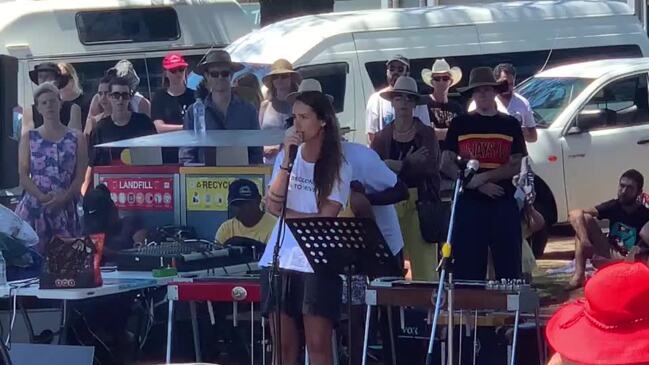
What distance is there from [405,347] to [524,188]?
2518 mm

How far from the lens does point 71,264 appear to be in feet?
23.0

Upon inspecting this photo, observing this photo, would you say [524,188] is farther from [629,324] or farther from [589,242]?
[629,324]

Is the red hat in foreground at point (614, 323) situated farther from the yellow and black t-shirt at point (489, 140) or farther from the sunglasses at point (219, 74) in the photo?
the sunglasses at point (219, 74)

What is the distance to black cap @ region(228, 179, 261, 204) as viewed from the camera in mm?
8148

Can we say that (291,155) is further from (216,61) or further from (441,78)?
(441,78)

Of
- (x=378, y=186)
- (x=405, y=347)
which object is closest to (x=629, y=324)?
(x=378, y=186)

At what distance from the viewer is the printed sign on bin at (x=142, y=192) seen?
868 centimetres

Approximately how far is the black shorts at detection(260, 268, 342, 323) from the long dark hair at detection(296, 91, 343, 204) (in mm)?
389

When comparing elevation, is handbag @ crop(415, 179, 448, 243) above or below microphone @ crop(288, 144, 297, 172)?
below

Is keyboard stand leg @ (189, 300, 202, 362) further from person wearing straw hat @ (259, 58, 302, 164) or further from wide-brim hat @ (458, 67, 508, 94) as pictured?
person wearing straw hat @ (259, 58, 302, 164)

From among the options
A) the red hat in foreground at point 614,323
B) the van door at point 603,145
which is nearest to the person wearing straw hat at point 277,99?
the van door at point 603,145

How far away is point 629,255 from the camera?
31.0 ft

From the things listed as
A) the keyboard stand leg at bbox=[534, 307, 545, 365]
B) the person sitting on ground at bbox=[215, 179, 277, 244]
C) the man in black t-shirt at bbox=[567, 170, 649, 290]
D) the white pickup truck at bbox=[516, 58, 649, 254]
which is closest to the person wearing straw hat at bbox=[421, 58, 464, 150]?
the man in black t-shirt at bbox=[567, 170, 649, 290]

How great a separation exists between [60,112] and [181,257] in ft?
10.4
